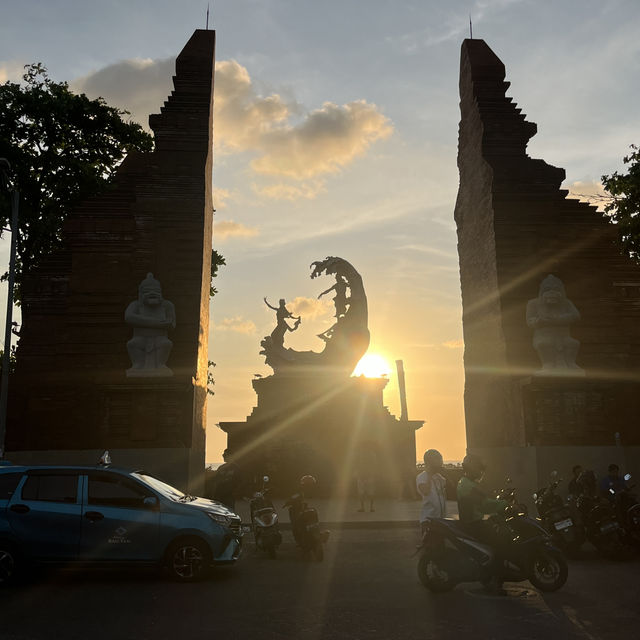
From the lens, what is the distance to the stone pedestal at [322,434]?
23734 millimetres

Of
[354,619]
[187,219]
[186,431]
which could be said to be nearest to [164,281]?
[187,219]

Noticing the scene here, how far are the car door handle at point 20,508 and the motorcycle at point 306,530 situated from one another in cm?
386

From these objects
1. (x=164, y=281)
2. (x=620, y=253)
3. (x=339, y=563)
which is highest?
(x=620, y=253)

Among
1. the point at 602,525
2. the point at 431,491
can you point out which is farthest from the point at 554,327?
the point at 431,491

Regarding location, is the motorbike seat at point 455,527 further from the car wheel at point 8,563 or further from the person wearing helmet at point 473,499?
the car wheel at point 8,563

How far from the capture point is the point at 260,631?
5.99 m

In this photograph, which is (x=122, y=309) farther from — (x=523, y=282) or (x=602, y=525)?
(x=602, y=525)

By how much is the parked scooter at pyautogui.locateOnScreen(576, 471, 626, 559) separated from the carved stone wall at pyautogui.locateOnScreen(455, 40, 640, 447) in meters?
4.91

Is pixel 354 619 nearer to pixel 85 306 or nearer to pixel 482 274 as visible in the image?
pixel 85 306

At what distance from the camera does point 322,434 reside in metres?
24.6

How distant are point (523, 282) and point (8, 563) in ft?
43.8

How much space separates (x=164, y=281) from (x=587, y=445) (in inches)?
433

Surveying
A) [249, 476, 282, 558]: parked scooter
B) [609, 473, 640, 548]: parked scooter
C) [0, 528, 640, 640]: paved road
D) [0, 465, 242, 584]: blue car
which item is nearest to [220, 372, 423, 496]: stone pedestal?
[249, 476, 282, 558]: parked scooter

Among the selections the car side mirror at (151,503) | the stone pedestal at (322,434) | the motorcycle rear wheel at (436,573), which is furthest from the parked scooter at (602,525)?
the stone pedestal at (322,434)
